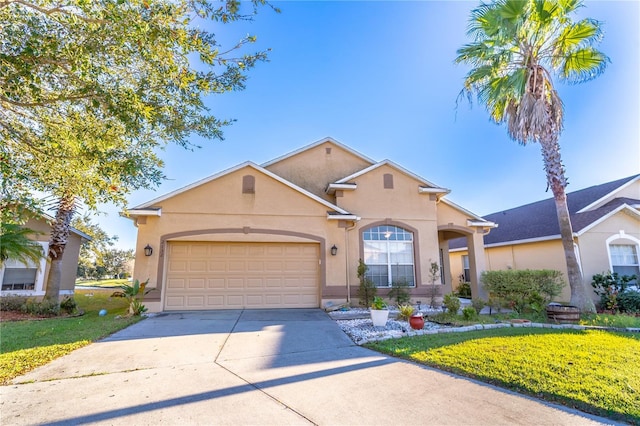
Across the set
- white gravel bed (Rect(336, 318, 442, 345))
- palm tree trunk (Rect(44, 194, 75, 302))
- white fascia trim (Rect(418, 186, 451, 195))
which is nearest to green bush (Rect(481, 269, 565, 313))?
white fascia trim (Rect(418, 186, 451, 195))

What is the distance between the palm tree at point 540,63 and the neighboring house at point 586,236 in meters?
4.08

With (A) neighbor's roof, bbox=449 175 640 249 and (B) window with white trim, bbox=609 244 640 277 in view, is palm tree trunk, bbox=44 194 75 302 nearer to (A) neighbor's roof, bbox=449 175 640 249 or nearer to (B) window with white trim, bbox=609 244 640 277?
(A) neighbor's roof, bbox=449 175 640 249

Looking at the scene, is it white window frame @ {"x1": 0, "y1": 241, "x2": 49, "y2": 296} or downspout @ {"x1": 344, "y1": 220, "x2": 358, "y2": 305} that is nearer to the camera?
downspout @ {"x1": 344, "y1": 220, "x2": 358, "y2": 305}

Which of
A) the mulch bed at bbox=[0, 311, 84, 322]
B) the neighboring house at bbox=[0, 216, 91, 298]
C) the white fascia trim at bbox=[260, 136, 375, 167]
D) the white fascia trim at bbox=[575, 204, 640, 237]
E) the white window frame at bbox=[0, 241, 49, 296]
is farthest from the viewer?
the white fascia trim at bbox=[260, 136, 375, 167]

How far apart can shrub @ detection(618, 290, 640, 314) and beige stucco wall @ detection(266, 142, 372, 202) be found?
11277 millimetres

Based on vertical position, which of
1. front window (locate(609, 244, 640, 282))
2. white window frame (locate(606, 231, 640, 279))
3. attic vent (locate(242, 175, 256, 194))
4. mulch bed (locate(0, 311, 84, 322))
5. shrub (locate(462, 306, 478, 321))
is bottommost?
mulch bed (locate(0, 311, 84, 322))

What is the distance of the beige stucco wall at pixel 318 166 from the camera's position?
14.8 metres

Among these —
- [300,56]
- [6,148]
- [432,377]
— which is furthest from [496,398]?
[300,56]

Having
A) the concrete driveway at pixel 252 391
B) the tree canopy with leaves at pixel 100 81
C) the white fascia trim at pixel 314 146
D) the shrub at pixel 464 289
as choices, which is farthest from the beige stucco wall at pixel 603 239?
the tree canopy with leaves at pixel 100 81

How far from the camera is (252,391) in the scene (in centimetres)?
418

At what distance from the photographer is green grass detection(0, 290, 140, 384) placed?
5324 mm

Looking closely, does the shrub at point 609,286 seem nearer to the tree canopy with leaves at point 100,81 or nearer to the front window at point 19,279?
the tree canopy with leaves at point 100,81

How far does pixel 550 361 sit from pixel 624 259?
42.2ft

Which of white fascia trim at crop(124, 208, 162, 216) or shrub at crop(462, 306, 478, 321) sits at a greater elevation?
white fascia trim at crop(124, 208, 162, 216)
